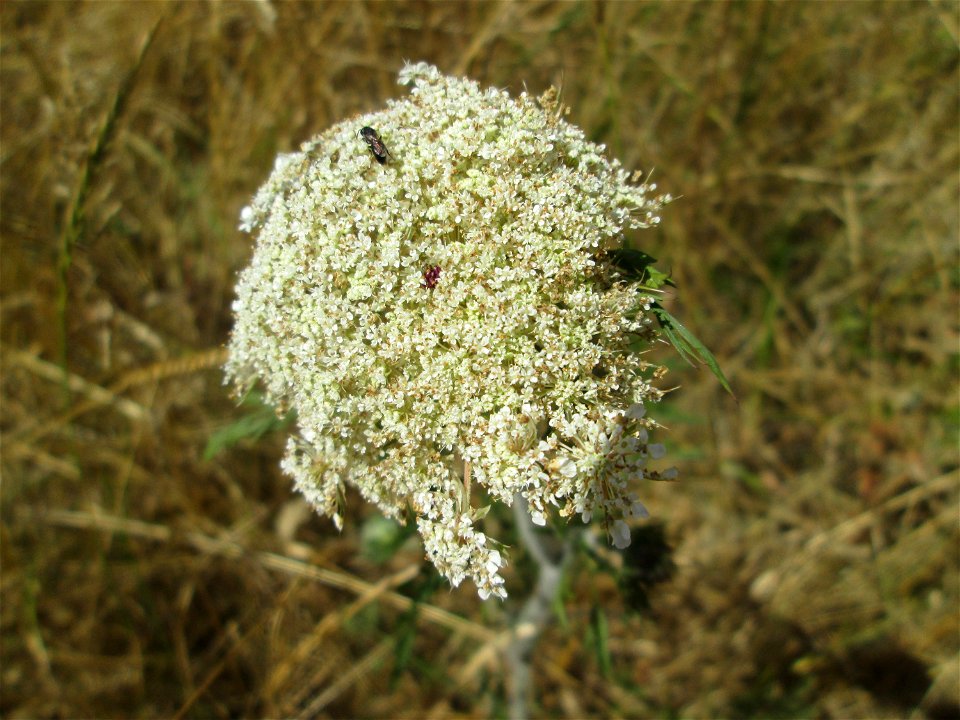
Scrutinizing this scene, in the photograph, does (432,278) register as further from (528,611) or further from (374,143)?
(528,611)

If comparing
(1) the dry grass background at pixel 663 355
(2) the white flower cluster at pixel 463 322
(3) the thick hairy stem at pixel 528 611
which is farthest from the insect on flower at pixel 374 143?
(1) the dry grass background at pixel 663 355

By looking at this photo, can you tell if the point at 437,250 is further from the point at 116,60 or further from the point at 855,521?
the point at 116,60

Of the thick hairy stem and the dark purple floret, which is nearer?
the dark purple floret

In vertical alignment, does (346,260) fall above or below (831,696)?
above

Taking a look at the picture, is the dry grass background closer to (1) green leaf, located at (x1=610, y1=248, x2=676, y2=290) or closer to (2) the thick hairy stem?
(2) the thick hairy stem

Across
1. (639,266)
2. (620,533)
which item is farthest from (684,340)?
(620,533)

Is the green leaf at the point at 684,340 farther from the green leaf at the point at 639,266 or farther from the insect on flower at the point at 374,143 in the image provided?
the insect on flower at the point at 374,143

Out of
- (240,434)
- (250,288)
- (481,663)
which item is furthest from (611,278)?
(481,663)

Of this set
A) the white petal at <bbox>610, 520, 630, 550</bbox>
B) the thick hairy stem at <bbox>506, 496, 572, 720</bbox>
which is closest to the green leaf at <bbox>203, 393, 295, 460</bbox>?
the thick hairy stem at <bbox>506, 496, 572, 720</bbox>
